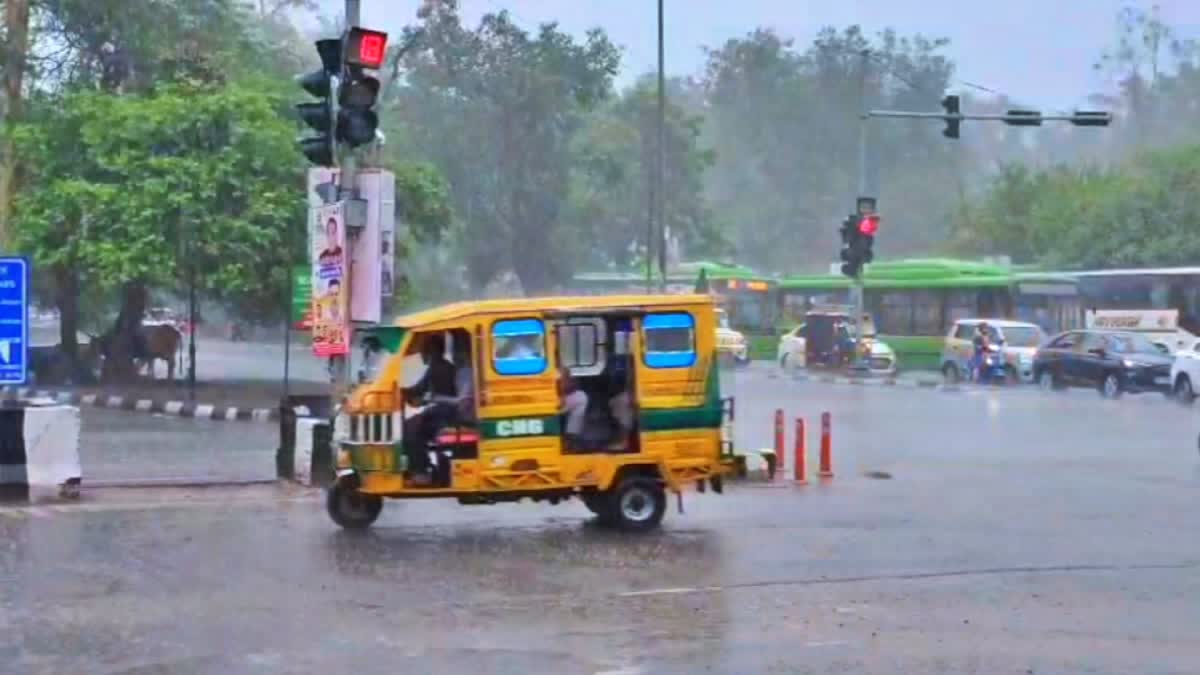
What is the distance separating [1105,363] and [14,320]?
28771mm

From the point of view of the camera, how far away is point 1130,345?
42000 millimetres

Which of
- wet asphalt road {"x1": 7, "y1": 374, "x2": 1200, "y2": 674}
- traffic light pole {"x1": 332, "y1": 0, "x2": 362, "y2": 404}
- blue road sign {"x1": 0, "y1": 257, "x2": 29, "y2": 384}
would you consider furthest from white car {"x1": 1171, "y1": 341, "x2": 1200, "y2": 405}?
blue road sign {"x1": 0, "y1": 257, "x2": 29, "y2": 384}

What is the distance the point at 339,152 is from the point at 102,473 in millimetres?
4581

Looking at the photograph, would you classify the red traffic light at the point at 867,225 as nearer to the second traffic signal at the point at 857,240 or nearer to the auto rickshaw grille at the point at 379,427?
the second traffic signal at the point at 857,240

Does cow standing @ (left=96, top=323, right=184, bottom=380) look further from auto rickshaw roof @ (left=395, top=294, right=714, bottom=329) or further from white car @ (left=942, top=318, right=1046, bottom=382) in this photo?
auto rickshaw roof @ (left=395, top=294, right=714, bottom=329)

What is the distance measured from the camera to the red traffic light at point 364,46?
1741 cm

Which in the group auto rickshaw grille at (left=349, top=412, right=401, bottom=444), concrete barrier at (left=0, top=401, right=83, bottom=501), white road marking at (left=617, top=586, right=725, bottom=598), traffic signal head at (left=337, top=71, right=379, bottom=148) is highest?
traffic signal head at (left=337, top=71, right=379, bottom=148)

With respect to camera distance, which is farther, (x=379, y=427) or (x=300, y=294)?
(x=300, y=294)

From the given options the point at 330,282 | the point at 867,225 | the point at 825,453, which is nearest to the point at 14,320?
the point at 330,282

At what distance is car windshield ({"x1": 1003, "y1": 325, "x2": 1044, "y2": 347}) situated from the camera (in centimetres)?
4866

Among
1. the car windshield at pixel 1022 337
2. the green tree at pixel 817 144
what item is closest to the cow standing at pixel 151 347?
the car windshield at pixel 1022 337

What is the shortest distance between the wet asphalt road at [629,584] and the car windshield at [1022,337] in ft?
91.9

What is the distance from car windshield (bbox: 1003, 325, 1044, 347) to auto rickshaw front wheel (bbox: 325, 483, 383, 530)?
34832 mm

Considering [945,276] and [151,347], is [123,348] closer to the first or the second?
[151,347]
